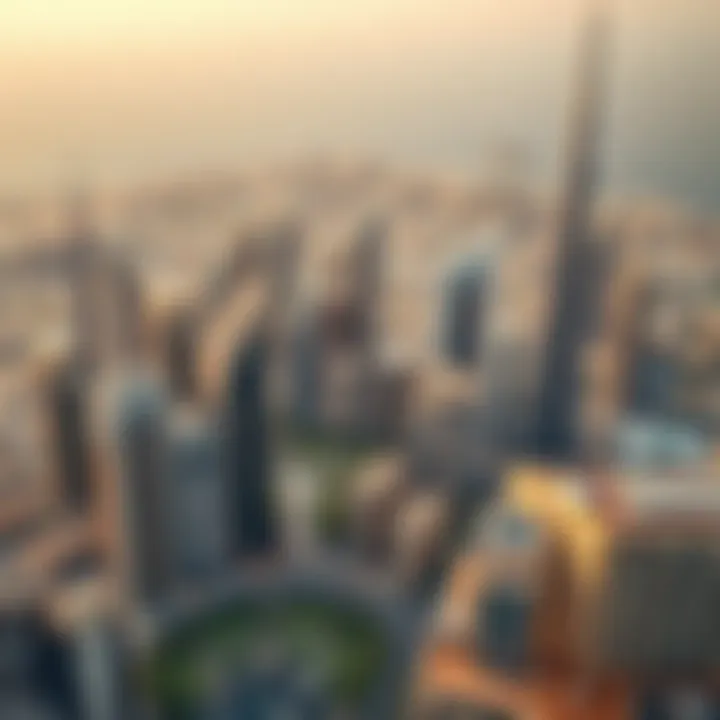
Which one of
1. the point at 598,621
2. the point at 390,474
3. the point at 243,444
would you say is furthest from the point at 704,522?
the point at 243,444

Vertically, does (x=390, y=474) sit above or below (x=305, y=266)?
below

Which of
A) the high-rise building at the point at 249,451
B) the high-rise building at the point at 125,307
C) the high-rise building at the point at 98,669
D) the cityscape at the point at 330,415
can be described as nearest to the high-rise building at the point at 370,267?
the cityscape at the point at 330,415

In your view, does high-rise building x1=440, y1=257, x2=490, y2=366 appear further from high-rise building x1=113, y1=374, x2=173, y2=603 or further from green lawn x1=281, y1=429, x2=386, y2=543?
high-rise building x1=113, y1=374, x2=173, y2=603

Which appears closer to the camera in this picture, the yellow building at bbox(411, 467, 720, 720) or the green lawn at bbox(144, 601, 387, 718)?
the yellow building at bbox(411, 467, 720, 720)

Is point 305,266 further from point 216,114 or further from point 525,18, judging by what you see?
point 525,18

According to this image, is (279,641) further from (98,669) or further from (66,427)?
(66,427)

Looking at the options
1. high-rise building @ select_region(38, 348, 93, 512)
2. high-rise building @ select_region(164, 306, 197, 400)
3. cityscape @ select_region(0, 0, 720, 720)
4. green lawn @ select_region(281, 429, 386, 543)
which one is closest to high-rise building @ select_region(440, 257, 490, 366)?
cityscape @ select_region(0, 0, 720, 720)

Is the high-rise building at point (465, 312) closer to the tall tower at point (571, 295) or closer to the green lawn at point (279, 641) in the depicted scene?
the tall tower at point (571, 295)
